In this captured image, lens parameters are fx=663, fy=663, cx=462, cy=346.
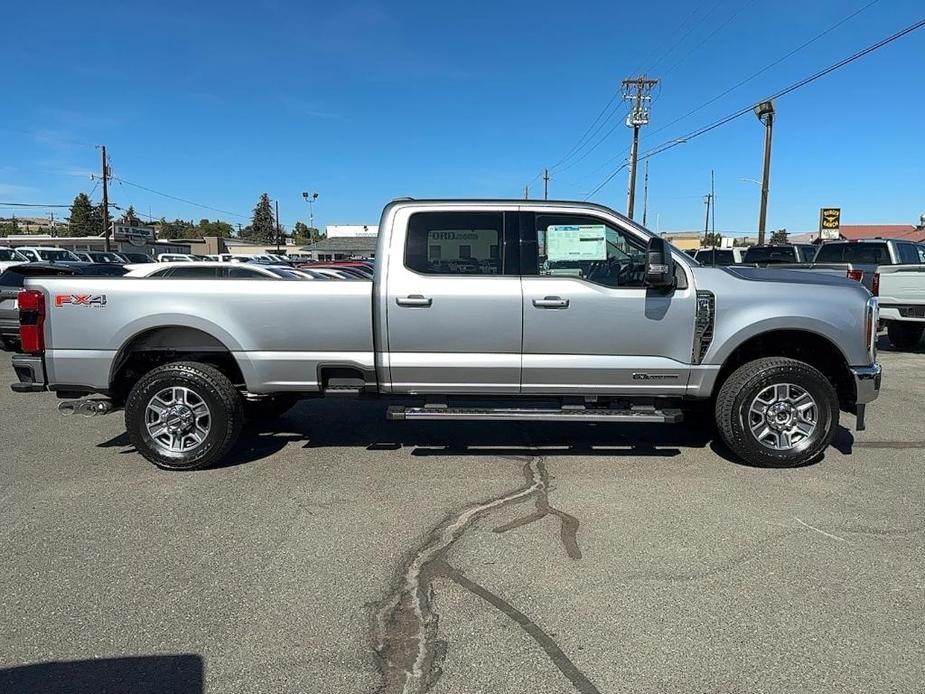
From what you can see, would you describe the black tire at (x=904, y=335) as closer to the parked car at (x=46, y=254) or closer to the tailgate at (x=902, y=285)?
the tailgate at (x=902, y=285)

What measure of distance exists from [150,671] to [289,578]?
886 mm

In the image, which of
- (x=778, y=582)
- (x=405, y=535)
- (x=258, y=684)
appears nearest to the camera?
(x=258, y=684)

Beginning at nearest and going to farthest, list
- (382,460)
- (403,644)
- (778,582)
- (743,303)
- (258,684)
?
1. (258,684)
2. (403,644)
3. (778,582)
4. (743,303)
5. (382,460)

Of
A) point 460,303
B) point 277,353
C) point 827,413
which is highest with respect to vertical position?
point 460,303

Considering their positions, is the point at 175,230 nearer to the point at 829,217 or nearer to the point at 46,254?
the point at 46,254

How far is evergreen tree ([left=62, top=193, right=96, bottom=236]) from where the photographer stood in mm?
114688

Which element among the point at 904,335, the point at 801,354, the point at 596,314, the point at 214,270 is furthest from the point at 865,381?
the point at 214,270

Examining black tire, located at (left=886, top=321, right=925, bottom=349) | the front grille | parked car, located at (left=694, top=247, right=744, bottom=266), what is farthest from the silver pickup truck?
parked car, located at (left=694, top=247, right=744, bottom=266)

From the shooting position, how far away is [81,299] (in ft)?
17.0

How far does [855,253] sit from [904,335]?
2.25 metres

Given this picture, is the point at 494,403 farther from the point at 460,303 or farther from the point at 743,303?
the point at 743,303

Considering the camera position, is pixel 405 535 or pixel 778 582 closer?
pixel 778 582

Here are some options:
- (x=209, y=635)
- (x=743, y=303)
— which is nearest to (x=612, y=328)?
(x=743, y=303)

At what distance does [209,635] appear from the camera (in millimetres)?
3049
